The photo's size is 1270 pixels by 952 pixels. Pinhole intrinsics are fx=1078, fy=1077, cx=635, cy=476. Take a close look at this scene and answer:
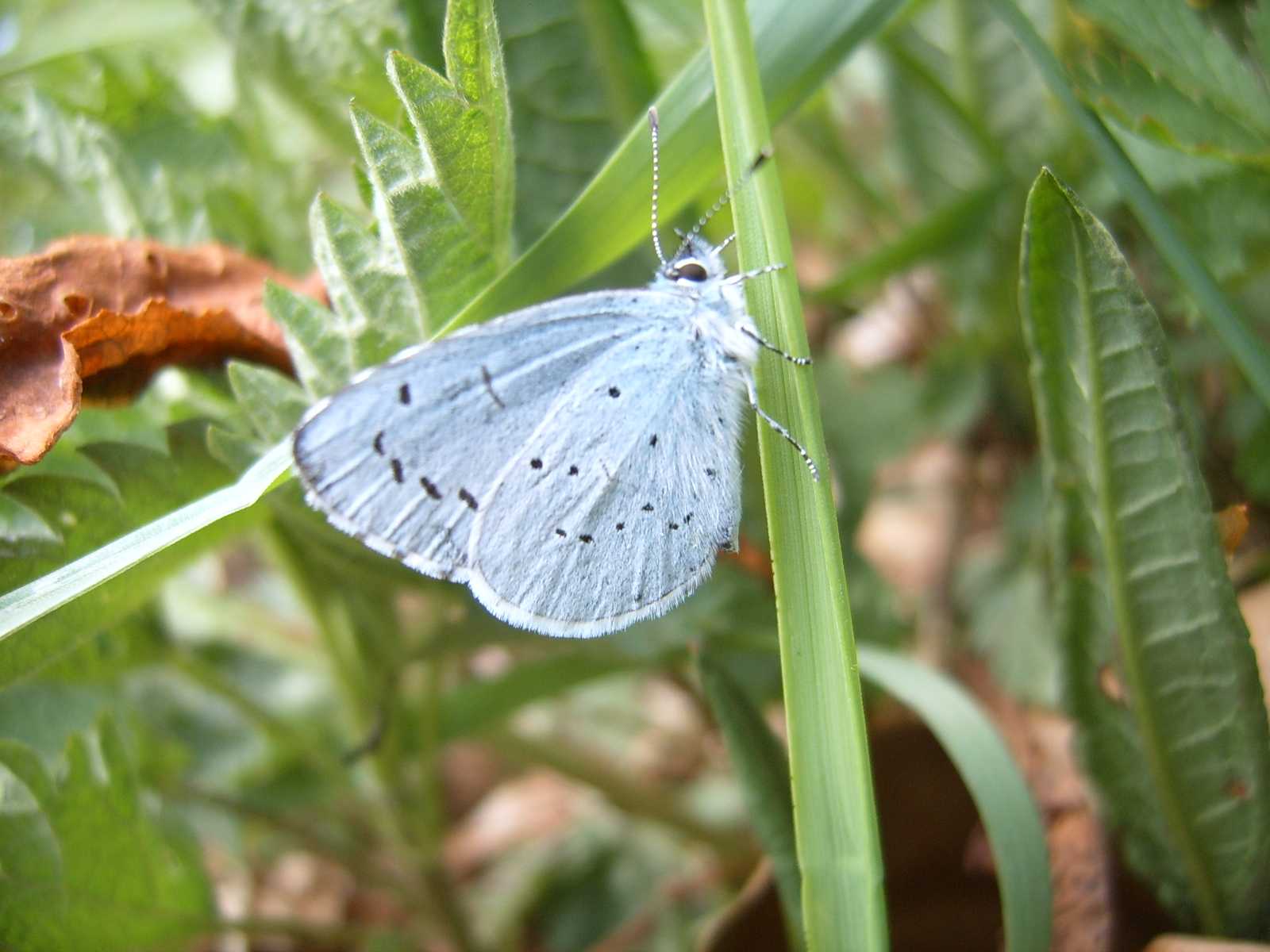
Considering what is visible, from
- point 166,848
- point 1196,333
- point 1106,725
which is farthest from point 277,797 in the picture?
point 1196,333

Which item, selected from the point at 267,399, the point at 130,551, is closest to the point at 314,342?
the point at 267,399

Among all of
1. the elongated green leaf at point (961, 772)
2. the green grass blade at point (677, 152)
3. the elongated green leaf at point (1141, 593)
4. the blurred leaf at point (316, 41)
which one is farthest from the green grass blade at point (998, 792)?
the blurred leaf at point (316, 41)

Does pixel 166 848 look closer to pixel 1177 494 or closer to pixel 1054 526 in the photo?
pixel 1054 526

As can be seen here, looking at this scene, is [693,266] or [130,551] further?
[693,266]

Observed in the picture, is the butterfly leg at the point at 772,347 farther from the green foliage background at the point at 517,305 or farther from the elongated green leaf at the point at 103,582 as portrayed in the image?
the elongated green leaf at the point at 103,582

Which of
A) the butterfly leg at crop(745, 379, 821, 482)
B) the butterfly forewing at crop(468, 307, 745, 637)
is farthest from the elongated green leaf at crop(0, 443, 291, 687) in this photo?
the butterfly leg at crop(745, 379, 821, 482)

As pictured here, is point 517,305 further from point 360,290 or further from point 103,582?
point 103,582

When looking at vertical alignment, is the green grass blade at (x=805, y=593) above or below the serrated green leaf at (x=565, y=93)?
below
